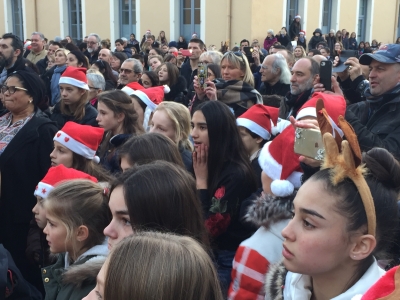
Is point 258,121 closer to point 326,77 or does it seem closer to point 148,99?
point 326,77

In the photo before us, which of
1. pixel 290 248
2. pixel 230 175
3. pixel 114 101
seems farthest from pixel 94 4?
pixel 290 248

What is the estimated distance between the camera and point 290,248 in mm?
1940

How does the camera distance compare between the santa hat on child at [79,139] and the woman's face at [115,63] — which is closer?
the santa hat on child at [79,139]

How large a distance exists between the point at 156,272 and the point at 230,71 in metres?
4.79

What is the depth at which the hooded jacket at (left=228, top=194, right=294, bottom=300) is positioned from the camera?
2447 mm

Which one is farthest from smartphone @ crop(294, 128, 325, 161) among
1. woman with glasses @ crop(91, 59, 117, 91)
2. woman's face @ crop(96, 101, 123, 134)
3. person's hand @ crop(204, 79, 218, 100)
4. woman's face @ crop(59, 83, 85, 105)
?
woman with glasses @ crop(91, 59, 117, 91)

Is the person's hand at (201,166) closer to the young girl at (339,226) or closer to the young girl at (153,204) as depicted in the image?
the young girl at (153,204)

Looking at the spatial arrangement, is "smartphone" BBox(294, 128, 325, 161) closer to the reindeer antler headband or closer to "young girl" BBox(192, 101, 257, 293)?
the reindeer antler headband

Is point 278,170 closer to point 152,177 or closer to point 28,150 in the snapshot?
point 152,177

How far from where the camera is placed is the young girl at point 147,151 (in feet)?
10.5

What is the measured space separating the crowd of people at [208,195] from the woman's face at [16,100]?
0.01 m

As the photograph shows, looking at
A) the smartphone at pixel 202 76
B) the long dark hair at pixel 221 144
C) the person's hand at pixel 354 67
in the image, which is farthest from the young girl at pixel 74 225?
the person's hand at pixel 354 67

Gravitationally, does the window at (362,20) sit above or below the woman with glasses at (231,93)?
above

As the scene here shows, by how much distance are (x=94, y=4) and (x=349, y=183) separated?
2213cm
